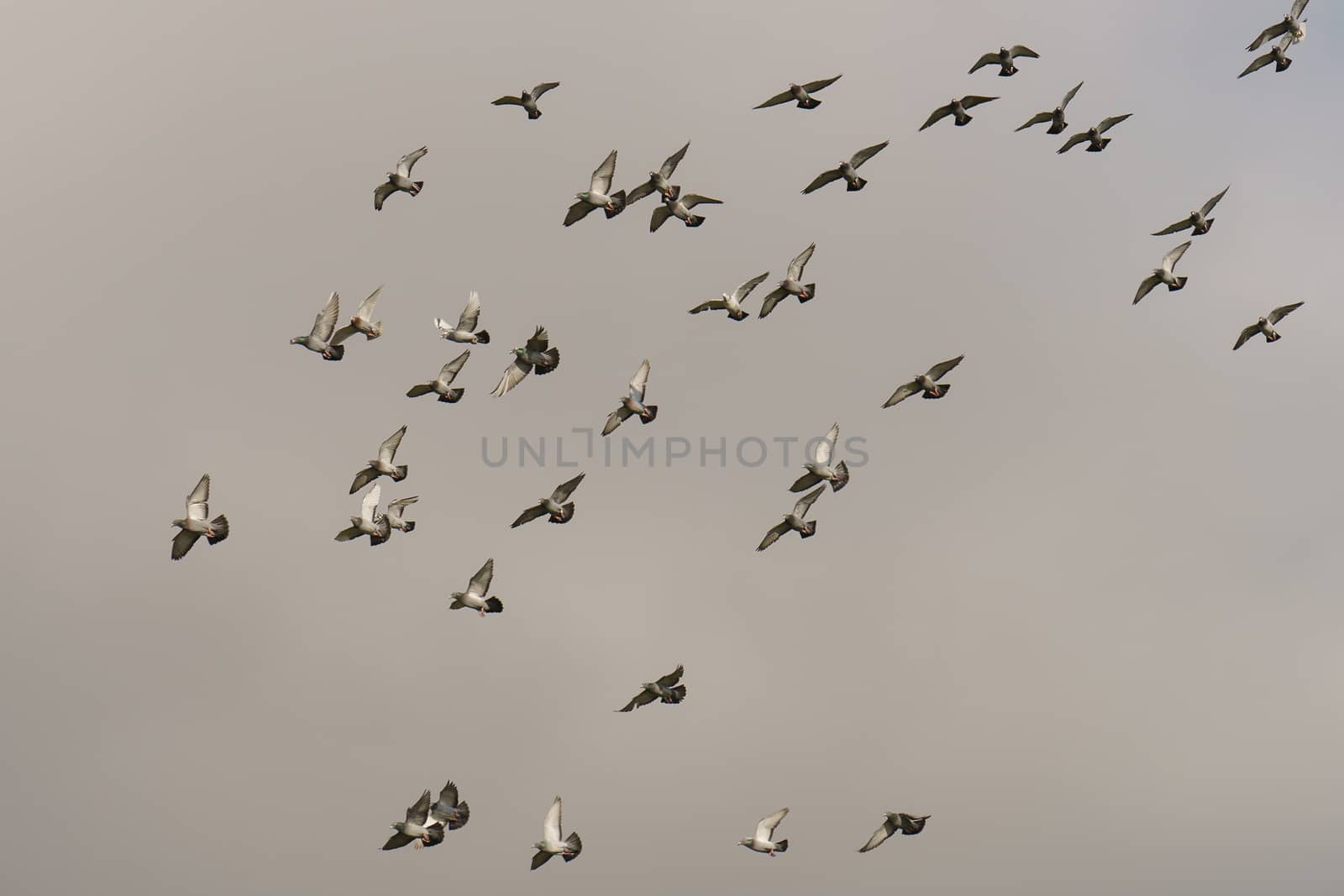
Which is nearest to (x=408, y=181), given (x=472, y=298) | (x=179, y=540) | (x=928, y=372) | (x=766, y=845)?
(x=472, y=298)

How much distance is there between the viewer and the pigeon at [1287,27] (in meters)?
67.2

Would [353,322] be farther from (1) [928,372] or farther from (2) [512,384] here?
(1) [928,372]

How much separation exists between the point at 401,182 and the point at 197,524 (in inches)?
595

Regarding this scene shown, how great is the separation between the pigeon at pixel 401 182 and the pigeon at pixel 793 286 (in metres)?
14.4

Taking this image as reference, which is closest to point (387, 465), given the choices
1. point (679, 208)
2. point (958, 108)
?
point (679, 208)

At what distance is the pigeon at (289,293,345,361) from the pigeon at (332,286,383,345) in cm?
17

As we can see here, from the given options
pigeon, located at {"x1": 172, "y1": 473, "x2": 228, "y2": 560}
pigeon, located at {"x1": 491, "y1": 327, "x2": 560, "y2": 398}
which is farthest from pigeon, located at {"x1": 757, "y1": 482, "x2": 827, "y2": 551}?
pigeon, located at {"x1": 172, "y1": 473, "x2": 228, "y2": 560}

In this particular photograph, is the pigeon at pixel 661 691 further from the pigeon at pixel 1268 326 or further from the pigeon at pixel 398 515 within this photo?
the pigeon at pixel 1268 326

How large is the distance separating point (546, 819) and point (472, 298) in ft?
66.9

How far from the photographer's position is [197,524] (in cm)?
6375

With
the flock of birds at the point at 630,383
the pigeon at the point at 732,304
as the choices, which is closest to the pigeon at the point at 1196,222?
the flock of birds at the point at 630,383

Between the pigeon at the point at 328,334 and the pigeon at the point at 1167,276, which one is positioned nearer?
the pigeon at the point at 328,334

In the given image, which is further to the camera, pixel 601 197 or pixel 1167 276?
pixel 1167 276

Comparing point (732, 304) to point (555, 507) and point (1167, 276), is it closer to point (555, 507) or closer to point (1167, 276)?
point (555, 507)
